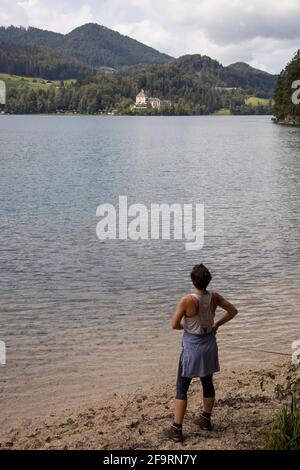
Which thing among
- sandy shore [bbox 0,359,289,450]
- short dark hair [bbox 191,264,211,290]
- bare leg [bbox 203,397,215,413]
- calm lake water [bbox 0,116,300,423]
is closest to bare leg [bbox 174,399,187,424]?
sandy shore [bbox 0,359,289,450]

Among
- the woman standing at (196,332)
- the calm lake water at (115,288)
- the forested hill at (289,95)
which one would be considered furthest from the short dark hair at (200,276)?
the forested hill at (289,95)

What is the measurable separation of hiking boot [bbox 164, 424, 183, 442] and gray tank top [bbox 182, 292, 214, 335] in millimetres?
1374

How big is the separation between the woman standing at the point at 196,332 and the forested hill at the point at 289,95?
421ft

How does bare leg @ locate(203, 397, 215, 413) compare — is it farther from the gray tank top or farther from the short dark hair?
the short dark hair

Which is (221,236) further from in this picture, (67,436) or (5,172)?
(5,172)

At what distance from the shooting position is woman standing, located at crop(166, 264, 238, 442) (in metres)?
8.03

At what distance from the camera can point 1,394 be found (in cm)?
1078

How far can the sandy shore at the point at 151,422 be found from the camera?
820cm

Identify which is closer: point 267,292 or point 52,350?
point 52,350

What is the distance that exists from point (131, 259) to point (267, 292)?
6.06m

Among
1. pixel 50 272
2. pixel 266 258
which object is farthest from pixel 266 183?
pixel 50 272

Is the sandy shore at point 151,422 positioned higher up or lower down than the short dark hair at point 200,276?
lower down

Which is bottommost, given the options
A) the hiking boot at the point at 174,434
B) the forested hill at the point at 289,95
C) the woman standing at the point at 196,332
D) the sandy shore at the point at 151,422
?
the sandy shore at the point at 151,422

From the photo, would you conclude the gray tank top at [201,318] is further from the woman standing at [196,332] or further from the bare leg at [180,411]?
the bare leg at [180,411]
